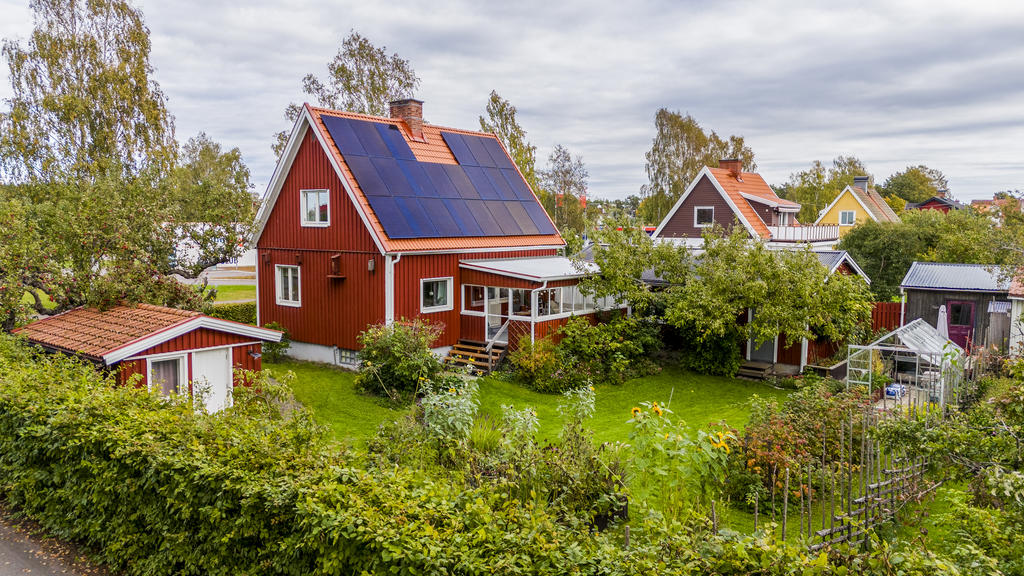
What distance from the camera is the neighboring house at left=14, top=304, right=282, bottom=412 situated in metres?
12.2

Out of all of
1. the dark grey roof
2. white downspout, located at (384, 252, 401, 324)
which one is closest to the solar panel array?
white downspout, located at (384, 252, 401, 324)

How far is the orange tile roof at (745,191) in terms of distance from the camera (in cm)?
3300

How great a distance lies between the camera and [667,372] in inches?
789

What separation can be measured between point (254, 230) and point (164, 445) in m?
16.3

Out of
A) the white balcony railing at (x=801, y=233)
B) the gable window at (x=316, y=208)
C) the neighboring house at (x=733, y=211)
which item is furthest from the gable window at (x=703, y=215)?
the gable window at (x=316, y=208)

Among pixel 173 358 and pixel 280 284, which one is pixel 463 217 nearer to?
pixel 280 284

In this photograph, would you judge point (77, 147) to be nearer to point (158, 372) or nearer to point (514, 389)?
point (158, 372)

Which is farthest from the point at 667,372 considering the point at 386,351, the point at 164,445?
the point at 164,445

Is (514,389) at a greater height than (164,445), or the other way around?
(164,445)

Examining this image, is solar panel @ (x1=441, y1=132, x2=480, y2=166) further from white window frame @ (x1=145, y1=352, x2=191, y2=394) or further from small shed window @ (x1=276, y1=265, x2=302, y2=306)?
white window frame @ (x1=145, y1=352, x2=191, y2=394)

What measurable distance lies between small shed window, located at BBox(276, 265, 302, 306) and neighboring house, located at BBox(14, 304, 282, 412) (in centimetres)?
663

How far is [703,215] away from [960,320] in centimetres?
1297

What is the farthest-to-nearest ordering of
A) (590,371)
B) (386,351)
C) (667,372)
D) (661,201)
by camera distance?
(661,201) < (667,372) < (590,371) < (386,351)

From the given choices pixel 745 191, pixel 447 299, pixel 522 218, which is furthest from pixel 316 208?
pixel 745 191
